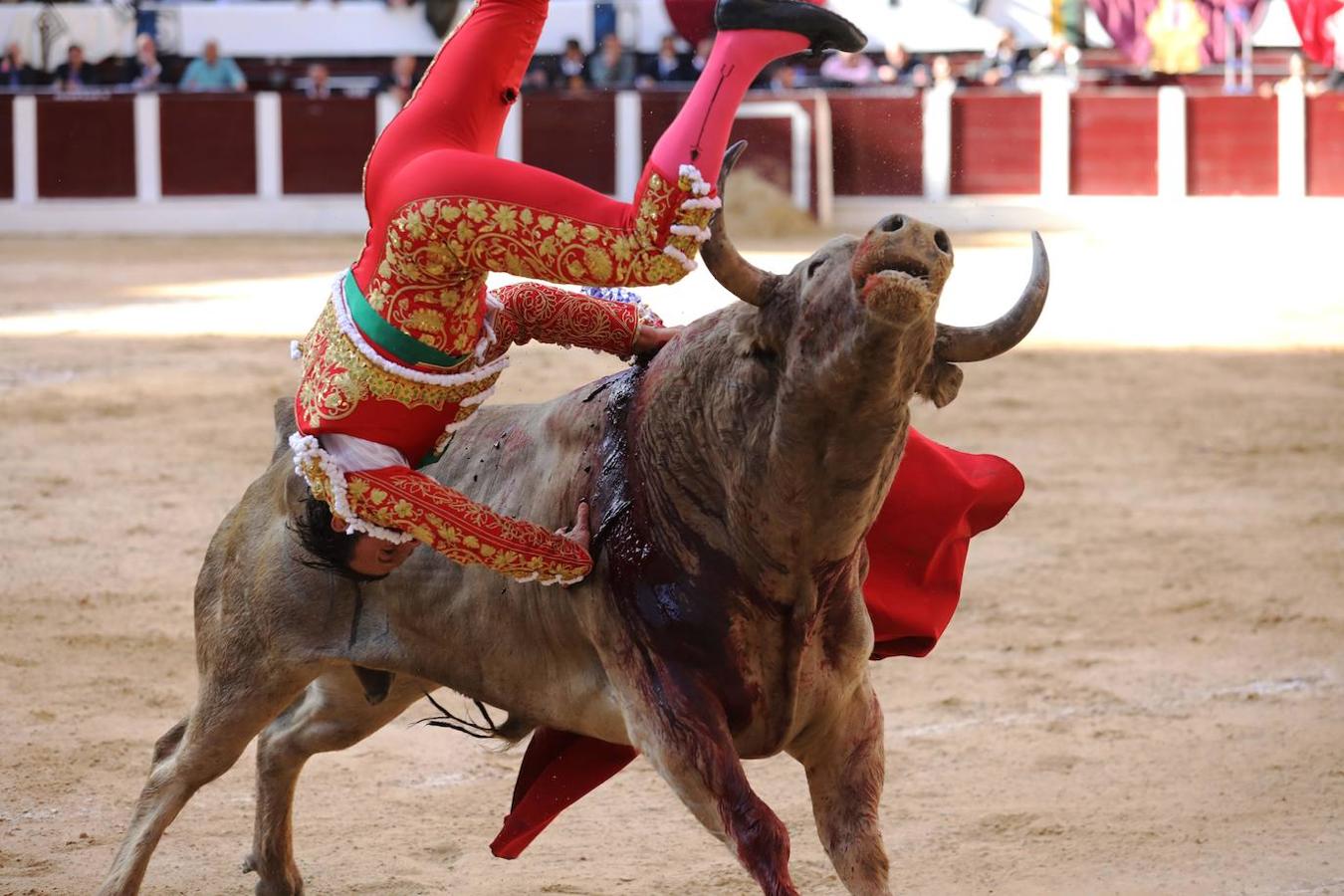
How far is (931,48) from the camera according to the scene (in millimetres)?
17203

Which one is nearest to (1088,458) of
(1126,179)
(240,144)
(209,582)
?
(209,582)

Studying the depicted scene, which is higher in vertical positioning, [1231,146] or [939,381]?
[1231,146]

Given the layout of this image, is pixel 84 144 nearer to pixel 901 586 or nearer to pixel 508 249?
pixel 901 586

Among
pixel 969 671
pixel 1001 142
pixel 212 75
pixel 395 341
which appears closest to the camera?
pixel 395 341

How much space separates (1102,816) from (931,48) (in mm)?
14421

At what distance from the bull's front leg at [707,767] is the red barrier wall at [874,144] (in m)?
12.6

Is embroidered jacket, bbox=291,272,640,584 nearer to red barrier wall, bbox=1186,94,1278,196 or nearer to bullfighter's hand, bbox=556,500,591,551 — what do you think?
bullfighter's hand, bbox=556,500,591,551

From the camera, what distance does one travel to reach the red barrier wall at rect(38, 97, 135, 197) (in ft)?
50.0

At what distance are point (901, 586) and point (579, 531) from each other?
0.56 metres

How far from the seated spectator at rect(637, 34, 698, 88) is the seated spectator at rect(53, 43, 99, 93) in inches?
175

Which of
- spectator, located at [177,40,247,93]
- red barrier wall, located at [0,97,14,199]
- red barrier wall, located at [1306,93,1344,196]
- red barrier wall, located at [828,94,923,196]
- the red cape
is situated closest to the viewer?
the red cape

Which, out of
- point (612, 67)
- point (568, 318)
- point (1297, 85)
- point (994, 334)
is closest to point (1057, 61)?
point (1297, 85)

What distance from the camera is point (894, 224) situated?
2.04 metres

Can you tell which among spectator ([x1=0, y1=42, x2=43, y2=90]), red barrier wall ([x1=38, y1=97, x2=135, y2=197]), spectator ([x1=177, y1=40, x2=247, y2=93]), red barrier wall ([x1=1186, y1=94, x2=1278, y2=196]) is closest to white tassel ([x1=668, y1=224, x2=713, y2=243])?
red barrier wall ([x1=1186, y1=94, x2=1278, y2=196])
